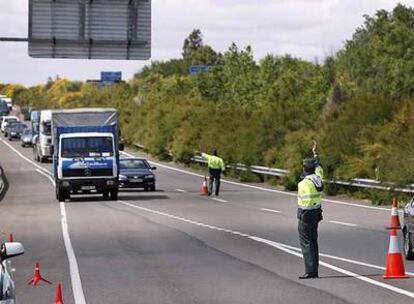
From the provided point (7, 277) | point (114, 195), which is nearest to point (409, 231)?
point (7, 277)

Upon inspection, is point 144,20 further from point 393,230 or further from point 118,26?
point 393,230

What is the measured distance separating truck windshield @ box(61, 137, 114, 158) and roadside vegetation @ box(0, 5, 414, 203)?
8.47 meters

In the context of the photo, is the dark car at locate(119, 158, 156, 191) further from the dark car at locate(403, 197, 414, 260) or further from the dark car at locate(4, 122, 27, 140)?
the dark car at locate(4, 122, 27, 140)

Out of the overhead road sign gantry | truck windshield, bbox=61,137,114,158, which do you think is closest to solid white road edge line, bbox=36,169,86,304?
the overhead road sign gantry

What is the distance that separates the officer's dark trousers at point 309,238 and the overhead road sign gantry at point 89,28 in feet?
70.3

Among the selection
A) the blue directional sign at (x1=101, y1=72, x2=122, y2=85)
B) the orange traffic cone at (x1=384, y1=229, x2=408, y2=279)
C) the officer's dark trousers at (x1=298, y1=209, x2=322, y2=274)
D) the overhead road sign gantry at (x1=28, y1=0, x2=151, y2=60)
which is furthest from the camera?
the blue directional sign at (x1=101, y1=72, x2=122, y2=85)

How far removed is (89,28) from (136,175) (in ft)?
38.9

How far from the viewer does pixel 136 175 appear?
4766 cm

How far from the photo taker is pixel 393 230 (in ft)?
52.9

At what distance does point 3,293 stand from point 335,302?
5.49 metres

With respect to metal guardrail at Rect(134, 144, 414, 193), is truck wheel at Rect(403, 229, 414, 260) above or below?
above

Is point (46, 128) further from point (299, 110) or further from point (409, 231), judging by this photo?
point (409, 231)

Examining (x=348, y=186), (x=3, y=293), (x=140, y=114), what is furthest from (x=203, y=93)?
(x=3, y=293)

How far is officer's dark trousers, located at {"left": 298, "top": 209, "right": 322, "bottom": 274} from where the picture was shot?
53.1 ft
